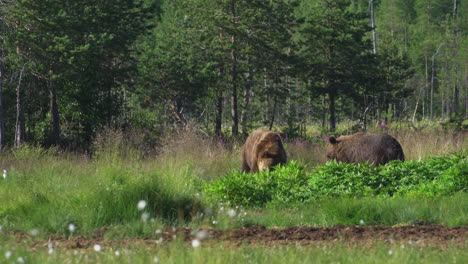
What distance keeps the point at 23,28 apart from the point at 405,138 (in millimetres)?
14857

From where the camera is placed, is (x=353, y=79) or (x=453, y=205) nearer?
(x=453, y=205)

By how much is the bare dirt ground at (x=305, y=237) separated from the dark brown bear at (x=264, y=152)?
17.9 feet

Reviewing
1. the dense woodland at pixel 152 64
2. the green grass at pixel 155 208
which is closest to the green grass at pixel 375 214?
the green grass at pixel 155 208

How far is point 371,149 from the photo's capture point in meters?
13.4

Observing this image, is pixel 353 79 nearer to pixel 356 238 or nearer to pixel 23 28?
pixel 23 28

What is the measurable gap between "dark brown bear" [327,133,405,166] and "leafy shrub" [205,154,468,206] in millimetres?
2062

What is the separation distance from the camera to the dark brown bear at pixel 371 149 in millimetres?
13281

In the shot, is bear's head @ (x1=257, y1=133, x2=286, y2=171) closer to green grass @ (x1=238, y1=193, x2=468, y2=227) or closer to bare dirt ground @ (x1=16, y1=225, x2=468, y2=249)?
green grass @ (x1=238, y1=193, x2=468, y2=227)


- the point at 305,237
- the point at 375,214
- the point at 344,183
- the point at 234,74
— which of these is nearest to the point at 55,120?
the point at 234,74

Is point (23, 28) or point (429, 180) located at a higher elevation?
point (23, 28)

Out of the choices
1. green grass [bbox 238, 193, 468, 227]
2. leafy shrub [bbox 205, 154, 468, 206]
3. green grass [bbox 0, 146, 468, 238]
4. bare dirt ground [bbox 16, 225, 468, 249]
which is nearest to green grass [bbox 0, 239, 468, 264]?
bare dirt ground [bbox 16, 225, 468, 249]

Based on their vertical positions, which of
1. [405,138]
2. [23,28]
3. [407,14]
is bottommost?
[405,138]

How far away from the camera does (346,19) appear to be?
135 feet

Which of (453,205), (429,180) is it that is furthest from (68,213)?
(429,180)
